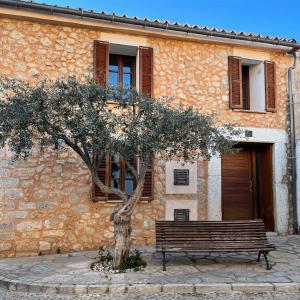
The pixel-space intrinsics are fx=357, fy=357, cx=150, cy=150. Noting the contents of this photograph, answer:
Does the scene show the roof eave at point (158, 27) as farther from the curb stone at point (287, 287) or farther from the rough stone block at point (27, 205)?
the curb stone at point (287, 287)

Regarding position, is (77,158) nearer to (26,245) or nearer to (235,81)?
(26,245)

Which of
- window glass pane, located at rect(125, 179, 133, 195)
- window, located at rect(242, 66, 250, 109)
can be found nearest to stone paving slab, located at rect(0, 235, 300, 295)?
window glass pane, located at rect(125, 179, 133, 195)

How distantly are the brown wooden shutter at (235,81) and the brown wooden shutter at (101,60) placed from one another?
9.94 feet

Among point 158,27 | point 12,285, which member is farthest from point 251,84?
point 12,285

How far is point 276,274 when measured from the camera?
5613 mm

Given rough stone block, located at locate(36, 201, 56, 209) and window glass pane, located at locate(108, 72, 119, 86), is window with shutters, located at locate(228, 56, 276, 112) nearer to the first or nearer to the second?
window glass pane, located at locate(108, 72, 119, 86)

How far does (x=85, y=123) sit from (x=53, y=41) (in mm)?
3366

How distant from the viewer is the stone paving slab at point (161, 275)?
16.6 feet

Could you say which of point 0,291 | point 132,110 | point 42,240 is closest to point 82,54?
point 132,110

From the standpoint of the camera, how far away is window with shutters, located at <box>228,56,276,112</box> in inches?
344

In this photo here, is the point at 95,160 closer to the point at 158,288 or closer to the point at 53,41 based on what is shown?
the point at 158,288

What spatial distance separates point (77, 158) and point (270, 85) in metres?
5.12

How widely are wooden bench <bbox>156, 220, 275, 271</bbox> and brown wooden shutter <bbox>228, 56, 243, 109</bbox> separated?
11.4 feet

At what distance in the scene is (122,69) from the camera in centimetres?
841
